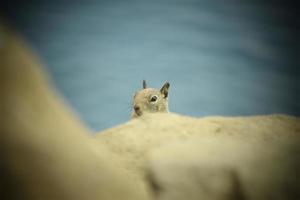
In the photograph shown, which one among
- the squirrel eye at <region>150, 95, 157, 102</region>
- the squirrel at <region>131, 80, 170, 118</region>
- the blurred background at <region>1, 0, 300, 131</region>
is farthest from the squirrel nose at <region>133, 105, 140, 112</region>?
the blurred background at <region>1, 0, 300, 131</region>

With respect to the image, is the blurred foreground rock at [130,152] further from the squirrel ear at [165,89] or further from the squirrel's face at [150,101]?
the squirrel's face at [150,101]

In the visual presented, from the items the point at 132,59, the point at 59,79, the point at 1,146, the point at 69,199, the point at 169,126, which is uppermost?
the point at 132,59

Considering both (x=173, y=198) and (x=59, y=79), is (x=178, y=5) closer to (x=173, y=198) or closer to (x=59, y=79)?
(x=59, y=79)

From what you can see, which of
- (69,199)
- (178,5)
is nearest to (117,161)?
(69,199)

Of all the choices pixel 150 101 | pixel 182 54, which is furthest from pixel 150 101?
pixel 182 54

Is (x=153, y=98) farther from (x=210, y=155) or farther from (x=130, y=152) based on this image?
(x=210, y=155)

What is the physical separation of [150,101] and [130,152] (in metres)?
1.20

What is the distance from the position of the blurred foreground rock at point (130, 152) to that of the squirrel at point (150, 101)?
2.18 feet

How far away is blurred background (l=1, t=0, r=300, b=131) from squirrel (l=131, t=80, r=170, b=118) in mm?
277

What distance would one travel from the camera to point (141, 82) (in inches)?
111

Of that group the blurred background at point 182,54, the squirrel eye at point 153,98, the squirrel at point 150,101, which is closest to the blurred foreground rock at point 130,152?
the blurred background at point 182,54

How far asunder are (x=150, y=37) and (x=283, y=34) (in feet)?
2.81

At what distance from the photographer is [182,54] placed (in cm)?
265

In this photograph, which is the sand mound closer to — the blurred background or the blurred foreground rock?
the blurred foreground rock
